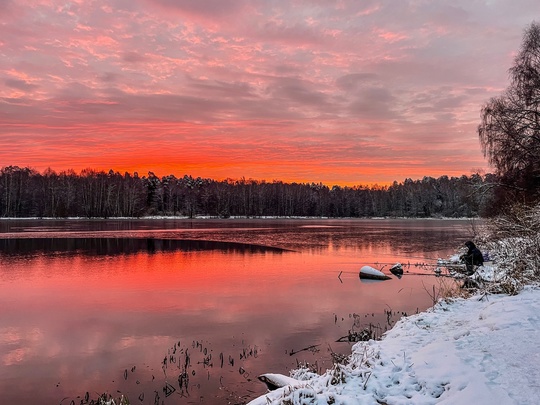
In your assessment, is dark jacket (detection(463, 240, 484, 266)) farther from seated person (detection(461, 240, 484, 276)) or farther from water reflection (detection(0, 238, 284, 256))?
water reflection (detection(0, 238, 284, 256))

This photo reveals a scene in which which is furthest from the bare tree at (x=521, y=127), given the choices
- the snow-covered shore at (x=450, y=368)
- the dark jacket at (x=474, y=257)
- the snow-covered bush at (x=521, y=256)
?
the snow-covered shore at (x=450, y=368)

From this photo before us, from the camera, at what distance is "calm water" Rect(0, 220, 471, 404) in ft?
28.5

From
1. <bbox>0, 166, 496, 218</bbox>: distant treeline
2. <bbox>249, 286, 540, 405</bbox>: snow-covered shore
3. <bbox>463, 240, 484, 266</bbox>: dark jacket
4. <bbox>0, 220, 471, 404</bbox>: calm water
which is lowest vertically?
<bbox>0, 220, 471, 404</bbox>: calm water

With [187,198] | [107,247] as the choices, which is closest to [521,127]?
[107,247]

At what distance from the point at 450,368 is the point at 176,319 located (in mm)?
9623

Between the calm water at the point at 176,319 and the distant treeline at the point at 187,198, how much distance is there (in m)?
72.7

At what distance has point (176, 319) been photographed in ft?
44.1

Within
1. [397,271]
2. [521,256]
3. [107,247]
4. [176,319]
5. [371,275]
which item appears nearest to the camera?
[521,256]

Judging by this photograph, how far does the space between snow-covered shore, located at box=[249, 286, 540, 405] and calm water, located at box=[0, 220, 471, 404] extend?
2048 mm

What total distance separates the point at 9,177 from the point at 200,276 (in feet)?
313

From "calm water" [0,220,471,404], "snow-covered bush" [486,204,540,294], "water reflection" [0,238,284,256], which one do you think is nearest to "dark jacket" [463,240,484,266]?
"snow-covered bush" [486,204,540,294]

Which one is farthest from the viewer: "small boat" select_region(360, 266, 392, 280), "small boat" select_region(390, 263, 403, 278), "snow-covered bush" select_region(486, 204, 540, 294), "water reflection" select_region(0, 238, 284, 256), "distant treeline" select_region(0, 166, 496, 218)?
"distant treeline" select_region(0, 166, 496, 218)

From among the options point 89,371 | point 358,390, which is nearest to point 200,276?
point 89,371

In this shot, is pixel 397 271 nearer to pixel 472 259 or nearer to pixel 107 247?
pixel 472 259
